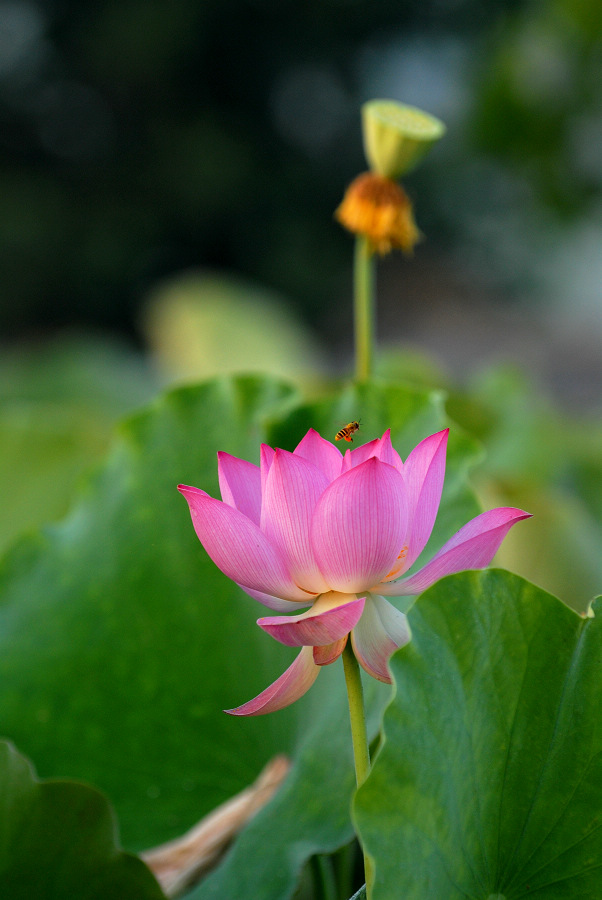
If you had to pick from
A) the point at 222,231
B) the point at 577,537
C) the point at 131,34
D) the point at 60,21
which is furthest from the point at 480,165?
the point at 577,537

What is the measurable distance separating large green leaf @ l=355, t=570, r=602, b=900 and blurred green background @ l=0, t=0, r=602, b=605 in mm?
4029

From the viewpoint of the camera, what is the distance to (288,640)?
225 millimetres

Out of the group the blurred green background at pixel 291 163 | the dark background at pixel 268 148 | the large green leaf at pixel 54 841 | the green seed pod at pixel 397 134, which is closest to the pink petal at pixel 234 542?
the large green leaf at pixel 54 841

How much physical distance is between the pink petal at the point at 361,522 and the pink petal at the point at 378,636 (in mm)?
19

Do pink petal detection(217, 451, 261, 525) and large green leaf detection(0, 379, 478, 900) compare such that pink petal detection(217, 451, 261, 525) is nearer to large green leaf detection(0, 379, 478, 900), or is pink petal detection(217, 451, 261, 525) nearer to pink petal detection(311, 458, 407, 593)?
pink petal detection(311, 458, 407, 593)

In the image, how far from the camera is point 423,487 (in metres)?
0.24

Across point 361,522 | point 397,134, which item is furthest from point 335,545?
point 397,134

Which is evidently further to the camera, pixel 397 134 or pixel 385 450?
pixel 397 134

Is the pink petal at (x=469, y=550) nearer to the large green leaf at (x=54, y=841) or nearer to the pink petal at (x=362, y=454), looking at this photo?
the pink petal at (x=362, y=454)

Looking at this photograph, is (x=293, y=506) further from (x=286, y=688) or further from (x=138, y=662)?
(x=138, y=662)

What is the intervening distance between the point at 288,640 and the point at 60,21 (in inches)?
248

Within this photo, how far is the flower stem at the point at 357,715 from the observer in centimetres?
24

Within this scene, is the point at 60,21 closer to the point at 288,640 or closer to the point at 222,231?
the point at 222,231

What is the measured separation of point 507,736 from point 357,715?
0.20ft
